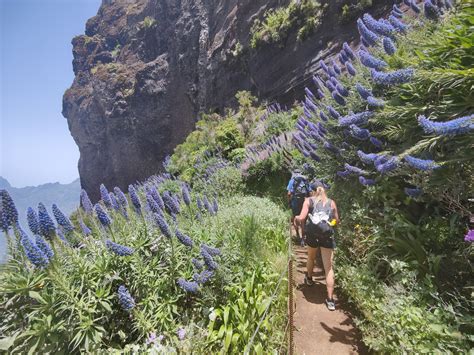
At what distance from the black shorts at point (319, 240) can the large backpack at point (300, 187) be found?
2462 millimetres

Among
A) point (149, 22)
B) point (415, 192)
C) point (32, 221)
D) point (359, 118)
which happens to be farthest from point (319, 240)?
point (149, 22)

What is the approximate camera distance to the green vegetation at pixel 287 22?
16281mm

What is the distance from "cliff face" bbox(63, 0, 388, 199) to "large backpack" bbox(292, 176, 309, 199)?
10.9 metres

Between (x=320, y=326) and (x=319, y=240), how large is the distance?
125 cm

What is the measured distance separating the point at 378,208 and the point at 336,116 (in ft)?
7.88

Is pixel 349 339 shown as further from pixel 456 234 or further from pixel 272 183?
pixel 272 183

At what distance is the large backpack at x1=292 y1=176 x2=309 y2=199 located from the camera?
6.99 metres

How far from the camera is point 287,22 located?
723 inches

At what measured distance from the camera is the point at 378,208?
4.73 meters

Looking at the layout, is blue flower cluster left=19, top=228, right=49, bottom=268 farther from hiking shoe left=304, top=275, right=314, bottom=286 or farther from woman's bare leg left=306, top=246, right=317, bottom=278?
hiking shoe left=304, top=275, right=314, bottom=286

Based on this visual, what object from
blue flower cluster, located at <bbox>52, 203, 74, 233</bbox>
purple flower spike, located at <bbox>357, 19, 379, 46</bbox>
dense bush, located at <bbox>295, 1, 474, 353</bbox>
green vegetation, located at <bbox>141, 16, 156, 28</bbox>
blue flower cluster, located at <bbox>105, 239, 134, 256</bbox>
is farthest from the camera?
green vegetation, located at <bbox>141, 16, 156, 28</bbox>

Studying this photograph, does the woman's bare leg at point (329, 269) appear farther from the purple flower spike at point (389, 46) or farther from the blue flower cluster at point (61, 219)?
the blue flower cluster at point (61, 219)

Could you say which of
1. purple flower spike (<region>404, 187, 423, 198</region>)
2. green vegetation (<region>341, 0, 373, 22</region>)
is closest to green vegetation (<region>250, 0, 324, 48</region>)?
green vegetation (<region>341, 0, 373, 22</region>)

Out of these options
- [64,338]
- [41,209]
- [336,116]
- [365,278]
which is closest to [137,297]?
[64,338]
